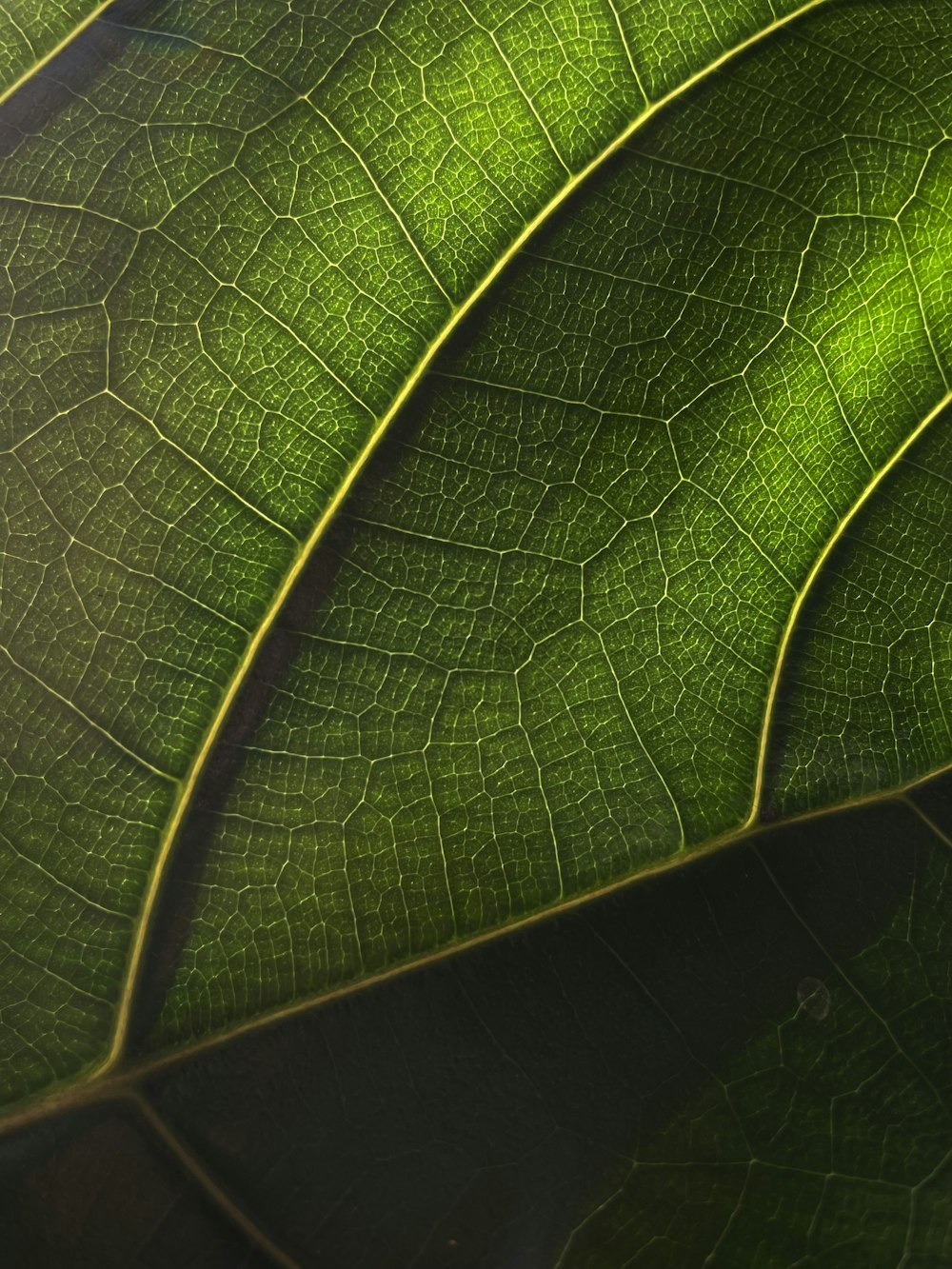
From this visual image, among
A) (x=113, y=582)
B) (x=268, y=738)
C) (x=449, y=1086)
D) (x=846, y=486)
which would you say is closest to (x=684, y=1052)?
(x=449, y=1086)

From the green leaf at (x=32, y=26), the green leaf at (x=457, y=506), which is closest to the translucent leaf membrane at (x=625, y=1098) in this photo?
the green leaf at (x=457, y=506)

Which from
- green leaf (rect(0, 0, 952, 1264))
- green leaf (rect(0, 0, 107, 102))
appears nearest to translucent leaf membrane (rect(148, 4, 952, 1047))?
green leaf (rect(0, 0, 952, 1264))

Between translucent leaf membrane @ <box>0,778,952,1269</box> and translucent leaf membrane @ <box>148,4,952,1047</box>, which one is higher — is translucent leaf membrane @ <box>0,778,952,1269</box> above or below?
below

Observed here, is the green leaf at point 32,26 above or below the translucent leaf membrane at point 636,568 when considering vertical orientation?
above

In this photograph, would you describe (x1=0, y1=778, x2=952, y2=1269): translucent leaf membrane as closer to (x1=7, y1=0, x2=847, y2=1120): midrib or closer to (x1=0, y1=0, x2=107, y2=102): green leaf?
(x1=7, y1=0, x2=847, y2=1120): midrib

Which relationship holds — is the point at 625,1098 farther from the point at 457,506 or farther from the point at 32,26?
the point at 32,26

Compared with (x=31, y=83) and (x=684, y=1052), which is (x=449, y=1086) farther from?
(x=31, y=83)

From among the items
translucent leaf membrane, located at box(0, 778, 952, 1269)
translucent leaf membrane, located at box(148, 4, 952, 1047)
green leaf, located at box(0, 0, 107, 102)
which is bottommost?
translucent leaf membrane, located at box(0, 778, 952, 1269)

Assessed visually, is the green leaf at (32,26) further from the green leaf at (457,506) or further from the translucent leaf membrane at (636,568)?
the translucent leaf membrane at (636,568)
